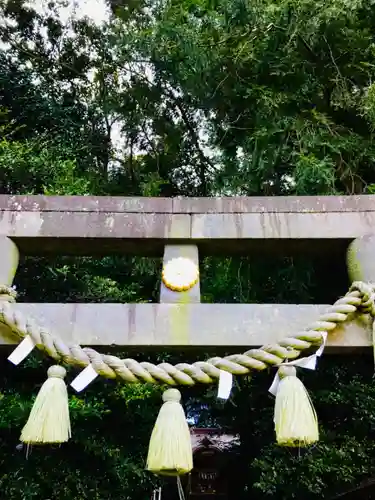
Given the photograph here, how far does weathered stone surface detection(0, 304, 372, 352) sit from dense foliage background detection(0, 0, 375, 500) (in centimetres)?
195

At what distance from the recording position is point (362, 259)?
6.99 ft

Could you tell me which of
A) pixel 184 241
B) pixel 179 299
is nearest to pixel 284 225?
pixel 184 241

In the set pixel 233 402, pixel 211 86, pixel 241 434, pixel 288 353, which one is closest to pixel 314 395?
pixel 233 402

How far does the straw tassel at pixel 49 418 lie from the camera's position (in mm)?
1685

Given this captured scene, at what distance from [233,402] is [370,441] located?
4.38 ft

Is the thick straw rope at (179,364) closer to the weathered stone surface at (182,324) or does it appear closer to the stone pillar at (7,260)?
the weathered stone surface at (182,324)

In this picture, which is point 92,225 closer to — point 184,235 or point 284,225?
point 184,235

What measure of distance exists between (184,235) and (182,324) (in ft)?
1.46

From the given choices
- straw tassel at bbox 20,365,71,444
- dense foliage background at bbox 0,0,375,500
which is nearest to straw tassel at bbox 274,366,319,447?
straw tassel at bbox 20,365,71,444

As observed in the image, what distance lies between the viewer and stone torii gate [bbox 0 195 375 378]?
1.98 meters

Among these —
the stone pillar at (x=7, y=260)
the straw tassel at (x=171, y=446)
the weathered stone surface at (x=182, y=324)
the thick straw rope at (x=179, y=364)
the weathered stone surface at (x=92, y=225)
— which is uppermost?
the weathered stone surface at (x=92, y=225)

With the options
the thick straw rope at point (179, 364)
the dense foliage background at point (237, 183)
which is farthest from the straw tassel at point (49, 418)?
the dense foliage background at point (237, 183)

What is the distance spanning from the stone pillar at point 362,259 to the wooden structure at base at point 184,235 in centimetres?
1

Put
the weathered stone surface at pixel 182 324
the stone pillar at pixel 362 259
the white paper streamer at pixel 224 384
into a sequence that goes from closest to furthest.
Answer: the white paper streamer at pixel 224 384 → the weathered stone surface at pixel 182 324 → the stone pillar at pixel 362 259
